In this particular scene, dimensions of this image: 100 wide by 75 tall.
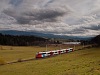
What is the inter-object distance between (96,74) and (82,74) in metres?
2.77

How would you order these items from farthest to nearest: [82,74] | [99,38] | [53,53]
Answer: [99,38], [53,53], [82,74]

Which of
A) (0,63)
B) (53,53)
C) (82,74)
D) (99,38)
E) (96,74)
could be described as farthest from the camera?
(99,38)

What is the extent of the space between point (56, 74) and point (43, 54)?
69.4m

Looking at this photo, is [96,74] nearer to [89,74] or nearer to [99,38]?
[89,74]

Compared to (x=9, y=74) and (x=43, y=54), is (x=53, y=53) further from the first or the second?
(x=9, y=74)

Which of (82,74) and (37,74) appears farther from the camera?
(37,74)

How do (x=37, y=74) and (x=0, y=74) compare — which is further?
(x=0, y=74)

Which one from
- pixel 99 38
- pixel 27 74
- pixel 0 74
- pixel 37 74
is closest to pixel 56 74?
pixel 37 74

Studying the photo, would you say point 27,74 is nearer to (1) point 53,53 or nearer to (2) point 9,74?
(2) point 9,74

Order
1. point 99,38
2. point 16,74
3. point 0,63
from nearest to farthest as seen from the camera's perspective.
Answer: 1. point 16,74
2. point 0,63
3. point 99,38

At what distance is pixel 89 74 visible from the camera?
3066 centimetres

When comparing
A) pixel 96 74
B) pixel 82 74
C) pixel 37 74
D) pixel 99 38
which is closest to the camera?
pixel 96 74

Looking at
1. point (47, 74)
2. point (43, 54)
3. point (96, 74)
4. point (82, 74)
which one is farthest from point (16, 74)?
point (43, 54)

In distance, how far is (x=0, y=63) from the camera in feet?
263
